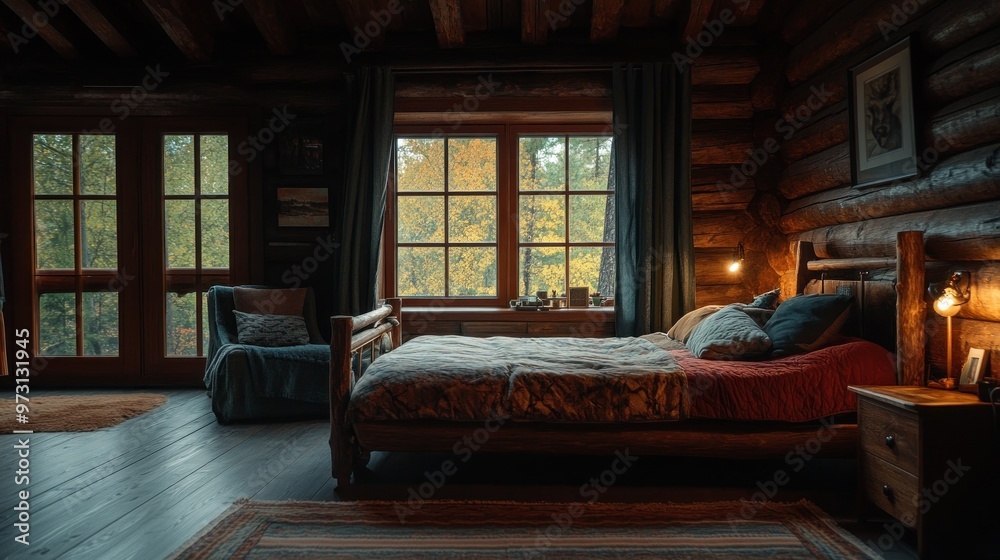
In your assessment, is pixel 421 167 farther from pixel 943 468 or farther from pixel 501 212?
pixel 943 468

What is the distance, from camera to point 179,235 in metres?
5.06

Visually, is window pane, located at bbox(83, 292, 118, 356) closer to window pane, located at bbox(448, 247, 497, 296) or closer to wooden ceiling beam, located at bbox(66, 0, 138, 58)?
wooden ceiling beam, located at bbox(66, 0, 138, 58)

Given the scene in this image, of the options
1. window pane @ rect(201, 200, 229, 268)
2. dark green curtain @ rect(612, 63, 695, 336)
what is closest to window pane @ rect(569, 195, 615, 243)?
dark green curtain @ rect(612, 63, 695, 336)

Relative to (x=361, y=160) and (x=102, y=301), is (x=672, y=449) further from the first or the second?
(x=102, y=301)

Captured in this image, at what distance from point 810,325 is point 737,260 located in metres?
1.61

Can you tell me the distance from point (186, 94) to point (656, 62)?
402 cm

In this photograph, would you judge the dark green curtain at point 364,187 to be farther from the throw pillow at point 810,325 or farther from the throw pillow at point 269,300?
the throw pillow at point 810,325

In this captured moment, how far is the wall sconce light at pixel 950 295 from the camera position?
246 centimetres

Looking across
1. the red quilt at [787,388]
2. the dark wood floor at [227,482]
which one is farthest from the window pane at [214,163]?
the red quilt at [787,388]

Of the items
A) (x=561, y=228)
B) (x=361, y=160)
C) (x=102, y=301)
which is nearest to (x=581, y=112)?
(x=561, y=228)

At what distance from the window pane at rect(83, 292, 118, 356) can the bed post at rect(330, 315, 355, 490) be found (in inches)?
135

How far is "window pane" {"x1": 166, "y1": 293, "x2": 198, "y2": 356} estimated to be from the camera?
5070mm

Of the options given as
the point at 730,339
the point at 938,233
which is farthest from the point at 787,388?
the point at 938,233

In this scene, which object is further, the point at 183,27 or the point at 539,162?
the point at 539,162
